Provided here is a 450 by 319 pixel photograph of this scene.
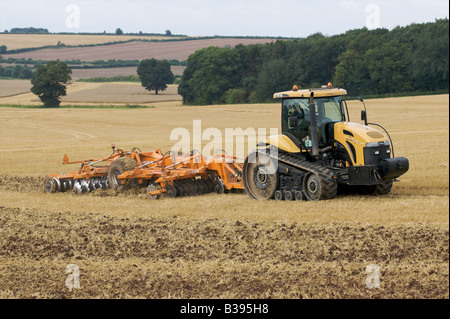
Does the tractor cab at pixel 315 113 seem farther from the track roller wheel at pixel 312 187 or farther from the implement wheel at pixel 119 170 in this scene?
the implement wheel at pixel 119 170

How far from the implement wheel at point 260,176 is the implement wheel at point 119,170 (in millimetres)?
3723

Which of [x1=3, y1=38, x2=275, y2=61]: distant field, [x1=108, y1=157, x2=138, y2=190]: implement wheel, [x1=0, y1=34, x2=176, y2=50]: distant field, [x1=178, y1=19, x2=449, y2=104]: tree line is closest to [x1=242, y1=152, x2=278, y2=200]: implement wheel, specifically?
[x1=108, y1=157, x2=138, y2=190]: implement wheel

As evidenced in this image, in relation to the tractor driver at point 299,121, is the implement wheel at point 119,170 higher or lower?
lower

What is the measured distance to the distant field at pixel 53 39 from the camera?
8525cm

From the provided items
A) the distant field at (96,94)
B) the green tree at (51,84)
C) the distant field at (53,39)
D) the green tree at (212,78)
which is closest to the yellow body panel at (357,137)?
the distant field at (96,94)

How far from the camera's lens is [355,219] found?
11.7 metres

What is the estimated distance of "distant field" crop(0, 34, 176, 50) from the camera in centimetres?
8525

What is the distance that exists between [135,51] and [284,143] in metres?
83.6

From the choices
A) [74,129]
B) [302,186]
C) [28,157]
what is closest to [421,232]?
[302,186]

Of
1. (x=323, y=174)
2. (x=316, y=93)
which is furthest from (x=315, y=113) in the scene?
(x=323, y=174)

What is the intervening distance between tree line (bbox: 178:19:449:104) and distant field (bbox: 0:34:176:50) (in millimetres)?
22019

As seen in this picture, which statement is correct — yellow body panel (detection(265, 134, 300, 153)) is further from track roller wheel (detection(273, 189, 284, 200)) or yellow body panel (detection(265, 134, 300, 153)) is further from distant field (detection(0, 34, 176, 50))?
distant field (detection(0, 34, 176, 50))

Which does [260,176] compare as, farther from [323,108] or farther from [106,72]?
[106,72]

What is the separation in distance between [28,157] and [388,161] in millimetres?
20111
